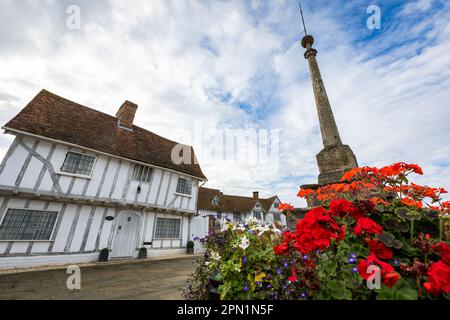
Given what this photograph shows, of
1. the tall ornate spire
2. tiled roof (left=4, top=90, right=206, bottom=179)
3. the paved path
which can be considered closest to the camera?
the paved path

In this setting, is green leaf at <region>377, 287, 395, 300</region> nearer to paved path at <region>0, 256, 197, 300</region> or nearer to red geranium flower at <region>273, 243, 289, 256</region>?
red geranium flower at <region>273, 243, 289, 256</region>

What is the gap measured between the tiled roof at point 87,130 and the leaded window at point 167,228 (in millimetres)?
3288

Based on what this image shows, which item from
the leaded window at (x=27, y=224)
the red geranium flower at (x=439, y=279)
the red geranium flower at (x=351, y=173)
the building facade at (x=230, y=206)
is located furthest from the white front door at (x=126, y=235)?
the red geranium flower at (x=439, y=279)

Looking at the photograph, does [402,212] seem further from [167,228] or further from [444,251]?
[167,228]

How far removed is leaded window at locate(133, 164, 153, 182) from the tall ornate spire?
9417 millimetres

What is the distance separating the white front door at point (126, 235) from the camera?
912 centimetres

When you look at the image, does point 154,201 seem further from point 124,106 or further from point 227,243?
point 227,243

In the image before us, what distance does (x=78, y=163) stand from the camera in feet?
27.8

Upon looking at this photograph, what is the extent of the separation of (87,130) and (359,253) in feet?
38.8

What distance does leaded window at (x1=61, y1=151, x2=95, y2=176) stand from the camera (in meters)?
8.19

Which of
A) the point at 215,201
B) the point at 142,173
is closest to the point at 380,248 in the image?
the point at 142,173

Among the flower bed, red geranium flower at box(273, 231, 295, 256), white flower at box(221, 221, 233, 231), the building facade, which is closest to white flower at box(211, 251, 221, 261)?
the flower bed

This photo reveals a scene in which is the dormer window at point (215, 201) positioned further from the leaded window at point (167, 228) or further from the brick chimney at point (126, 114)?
the brick chimney at point (126, 114)
